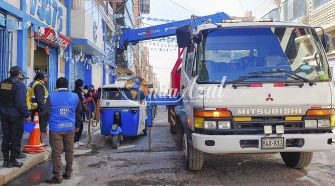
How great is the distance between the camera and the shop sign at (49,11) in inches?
496

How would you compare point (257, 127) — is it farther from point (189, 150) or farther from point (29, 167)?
point (29, 167)

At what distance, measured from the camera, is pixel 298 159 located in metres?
6.71

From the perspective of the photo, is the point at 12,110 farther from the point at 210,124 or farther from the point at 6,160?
the point at 210,124

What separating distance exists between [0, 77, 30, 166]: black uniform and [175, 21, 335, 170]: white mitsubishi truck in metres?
2.90

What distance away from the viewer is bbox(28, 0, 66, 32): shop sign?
12.6 m

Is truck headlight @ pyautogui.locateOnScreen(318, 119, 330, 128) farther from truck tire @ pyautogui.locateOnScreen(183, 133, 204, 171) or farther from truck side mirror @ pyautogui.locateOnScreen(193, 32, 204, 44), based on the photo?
truck side mirror @ pyautogui.locateOnScreen(193, 32, 204, 44)

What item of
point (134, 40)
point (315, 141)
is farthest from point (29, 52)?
point (315, 141)

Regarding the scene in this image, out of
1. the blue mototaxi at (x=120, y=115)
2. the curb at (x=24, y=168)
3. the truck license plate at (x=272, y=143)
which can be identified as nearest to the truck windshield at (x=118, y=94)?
the blue mototaxi at (x=120, y=115)

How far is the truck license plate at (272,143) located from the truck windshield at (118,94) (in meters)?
5.47

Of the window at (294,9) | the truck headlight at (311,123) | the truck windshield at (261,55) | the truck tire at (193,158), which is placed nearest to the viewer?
the truck headlight at (311,123)

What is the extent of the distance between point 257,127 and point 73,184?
2.98 metres

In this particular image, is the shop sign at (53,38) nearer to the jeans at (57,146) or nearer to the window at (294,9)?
the jeans at (57,146)

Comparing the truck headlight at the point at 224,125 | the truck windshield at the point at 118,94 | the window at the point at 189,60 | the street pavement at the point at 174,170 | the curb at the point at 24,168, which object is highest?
the window at the point at 189,60

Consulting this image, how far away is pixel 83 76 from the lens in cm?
2070
